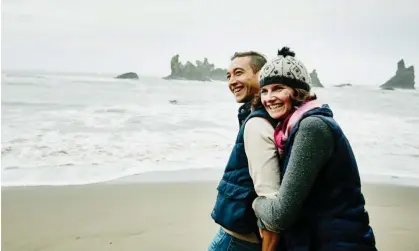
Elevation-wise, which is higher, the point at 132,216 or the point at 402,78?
the point at 402,78

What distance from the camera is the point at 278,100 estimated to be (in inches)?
39.3

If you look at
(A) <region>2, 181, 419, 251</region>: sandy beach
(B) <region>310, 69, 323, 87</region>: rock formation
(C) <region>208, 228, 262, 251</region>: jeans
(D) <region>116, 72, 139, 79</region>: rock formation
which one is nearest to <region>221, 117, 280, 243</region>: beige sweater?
(C) <region>208, 228, 262, 251</region>: jeans

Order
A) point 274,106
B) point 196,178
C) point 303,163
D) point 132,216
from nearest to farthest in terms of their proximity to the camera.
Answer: point 303,163 → point 274,106 → point 132,216 → point 196,178

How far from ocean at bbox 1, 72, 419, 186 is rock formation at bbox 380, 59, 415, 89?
77 millimetres

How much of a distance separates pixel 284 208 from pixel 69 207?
223 centimetres

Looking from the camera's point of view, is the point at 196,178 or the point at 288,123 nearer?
the point at 288,123

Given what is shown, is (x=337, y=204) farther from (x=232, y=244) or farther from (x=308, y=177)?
(x=232, y=244)

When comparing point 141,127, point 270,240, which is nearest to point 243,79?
point 270,240

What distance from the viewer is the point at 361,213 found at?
3.08 feet

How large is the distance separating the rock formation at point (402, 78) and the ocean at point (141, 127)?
0.08m

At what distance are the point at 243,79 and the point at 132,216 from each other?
6.15 ft

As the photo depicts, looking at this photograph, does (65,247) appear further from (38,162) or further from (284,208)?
(284,208)

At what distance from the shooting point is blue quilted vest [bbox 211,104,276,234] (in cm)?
104

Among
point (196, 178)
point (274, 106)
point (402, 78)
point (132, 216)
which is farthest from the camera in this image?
point (196, 178)
